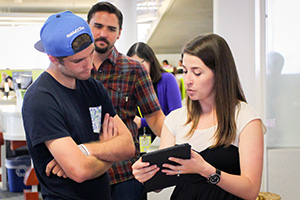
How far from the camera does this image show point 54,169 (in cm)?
159

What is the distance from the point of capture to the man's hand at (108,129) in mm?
1811

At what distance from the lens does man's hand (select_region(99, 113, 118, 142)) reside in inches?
71.3

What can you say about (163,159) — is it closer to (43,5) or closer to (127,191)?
(127,191)

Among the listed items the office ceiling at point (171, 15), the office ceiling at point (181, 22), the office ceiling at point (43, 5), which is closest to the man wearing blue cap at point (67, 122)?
the office ceiling at point (181, 22)

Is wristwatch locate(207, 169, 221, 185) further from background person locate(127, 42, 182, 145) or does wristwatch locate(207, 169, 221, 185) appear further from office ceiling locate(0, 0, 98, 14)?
office ceiling locate(0, 0, 98, 14)

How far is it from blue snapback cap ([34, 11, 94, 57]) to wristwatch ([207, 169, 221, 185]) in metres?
0.74

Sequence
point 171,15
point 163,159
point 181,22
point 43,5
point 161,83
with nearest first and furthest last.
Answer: point 163,159, point 161,83, point 171,15, point 181,22, point 43,5

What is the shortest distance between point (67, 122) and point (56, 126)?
80mm

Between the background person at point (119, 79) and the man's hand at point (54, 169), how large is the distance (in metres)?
0.54

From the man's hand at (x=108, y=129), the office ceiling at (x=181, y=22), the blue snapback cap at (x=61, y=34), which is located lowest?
the man's hand at (x=108, y=129)

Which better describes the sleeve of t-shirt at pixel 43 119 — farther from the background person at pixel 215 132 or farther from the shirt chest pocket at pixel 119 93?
the shirt chest pocket at pixel 119 93

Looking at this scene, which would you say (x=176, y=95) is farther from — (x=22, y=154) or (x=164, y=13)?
(x=164, y=13)

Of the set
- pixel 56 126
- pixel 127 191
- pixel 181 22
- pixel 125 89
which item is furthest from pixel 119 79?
pixel 181 22

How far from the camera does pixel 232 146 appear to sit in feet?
5.61
